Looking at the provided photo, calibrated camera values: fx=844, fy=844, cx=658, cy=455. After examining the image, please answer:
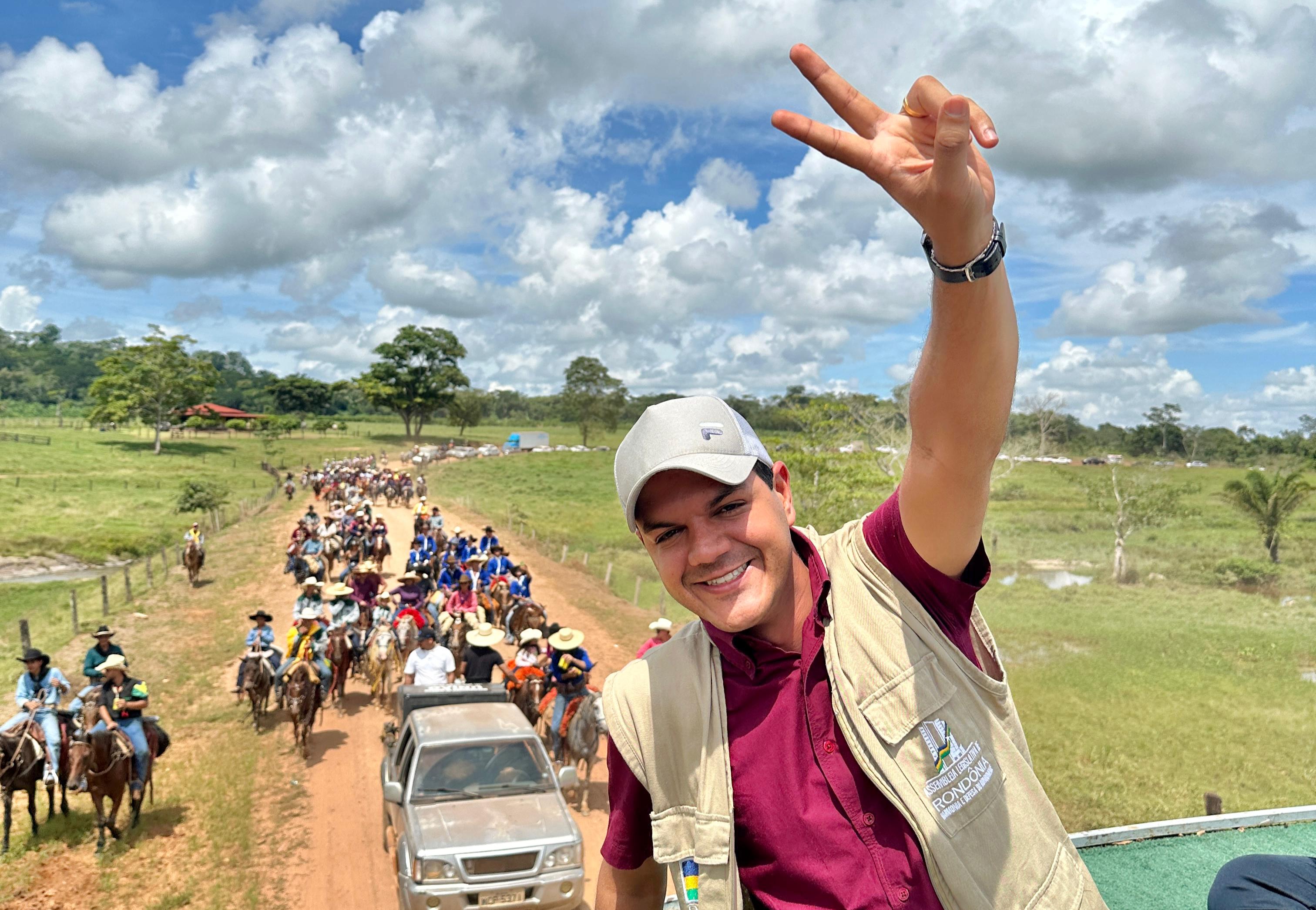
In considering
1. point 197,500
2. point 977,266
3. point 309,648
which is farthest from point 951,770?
point 197,500

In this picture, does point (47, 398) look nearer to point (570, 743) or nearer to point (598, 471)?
point (598, 471)

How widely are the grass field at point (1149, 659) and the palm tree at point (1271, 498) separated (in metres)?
1.21

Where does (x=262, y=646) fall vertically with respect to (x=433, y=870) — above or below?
above

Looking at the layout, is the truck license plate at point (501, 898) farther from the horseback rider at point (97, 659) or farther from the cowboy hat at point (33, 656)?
the cowboy hat at point (33, 656)

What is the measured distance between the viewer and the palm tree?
2959cm

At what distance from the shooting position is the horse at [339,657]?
13820 mm

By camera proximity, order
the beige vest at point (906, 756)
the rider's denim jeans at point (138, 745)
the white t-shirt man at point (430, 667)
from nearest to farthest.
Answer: the beige vest at point (906, 756) → the rider's denim jeans at point (138, 745) → the white t-shirt man at point (430, 667)

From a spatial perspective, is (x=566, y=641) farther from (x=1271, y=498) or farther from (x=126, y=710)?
(x=1271, y=498)

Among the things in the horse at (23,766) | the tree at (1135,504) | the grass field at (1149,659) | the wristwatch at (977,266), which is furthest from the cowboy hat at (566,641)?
the tree at (1135,504)

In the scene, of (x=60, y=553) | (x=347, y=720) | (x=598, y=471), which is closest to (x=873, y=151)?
(x=347, y=720)

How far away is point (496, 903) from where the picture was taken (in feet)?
23.6

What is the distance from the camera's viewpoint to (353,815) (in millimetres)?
10477

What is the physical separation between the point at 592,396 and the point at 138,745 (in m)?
77.7

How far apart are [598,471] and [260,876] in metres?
65.2
